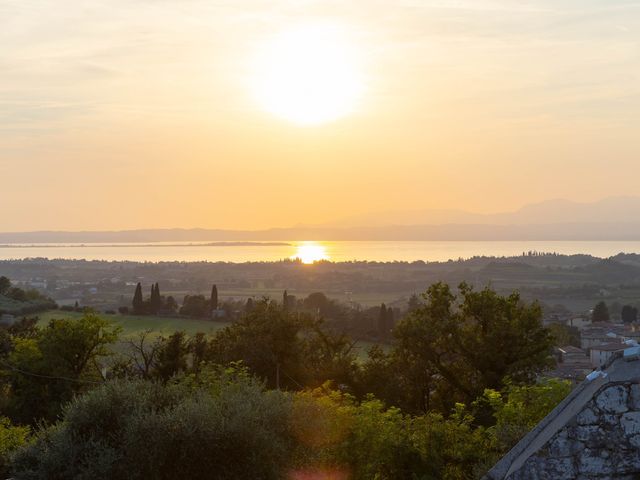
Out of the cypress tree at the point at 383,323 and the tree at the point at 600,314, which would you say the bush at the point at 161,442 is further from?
the tree at the point at 600,314

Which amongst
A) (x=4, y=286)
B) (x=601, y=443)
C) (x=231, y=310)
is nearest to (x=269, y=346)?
(x=601, y=443)

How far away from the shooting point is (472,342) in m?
26.8

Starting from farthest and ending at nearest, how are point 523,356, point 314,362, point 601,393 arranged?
point 314,362 → point 523,356 → point 601,393

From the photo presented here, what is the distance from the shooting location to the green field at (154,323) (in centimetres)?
6048

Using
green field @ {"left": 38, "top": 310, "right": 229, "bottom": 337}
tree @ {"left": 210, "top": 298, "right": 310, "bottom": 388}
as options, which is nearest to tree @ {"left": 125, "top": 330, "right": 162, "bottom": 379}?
tree @ {"left": 210, "top": 298, "right": 310, "bottom": 388}

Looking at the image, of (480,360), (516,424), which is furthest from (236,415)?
(480,360)

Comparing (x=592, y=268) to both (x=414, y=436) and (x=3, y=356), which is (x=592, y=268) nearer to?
(x=3, y=356)

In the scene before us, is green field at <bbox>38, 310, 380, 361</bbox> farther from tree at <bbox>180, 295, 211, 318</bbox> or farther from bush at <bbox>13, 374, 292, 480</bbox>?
bush at <bbox>13, 374, 292, 480</bbox>

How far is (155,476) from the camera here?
39.5 feet

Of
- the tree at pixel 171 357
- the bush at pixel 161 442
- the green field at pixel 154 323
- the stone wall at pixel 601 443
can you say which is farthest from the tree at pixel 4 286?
the stone wall at pixel 601 443

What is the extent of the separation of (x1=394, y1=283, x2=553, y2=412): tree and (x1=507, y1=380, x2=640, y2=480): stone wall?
2041cm

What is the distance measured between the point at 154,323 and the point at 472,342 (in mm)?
42550

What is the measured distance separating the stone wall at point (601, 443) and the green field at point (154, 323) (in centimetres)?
5378

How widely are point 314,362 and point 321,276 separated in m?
141
